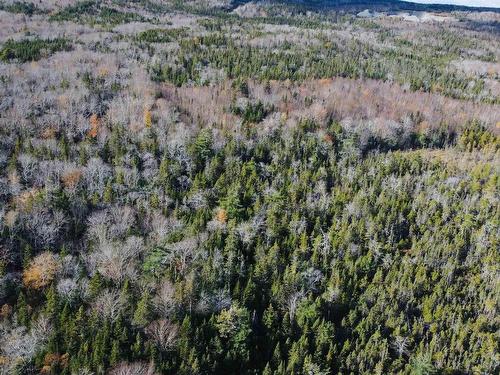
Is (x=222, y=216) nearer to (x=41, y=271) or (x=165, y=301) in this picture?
(x=165, y=301)

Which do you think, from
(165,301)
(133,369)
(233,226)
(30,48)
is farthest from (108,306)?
(30,48)

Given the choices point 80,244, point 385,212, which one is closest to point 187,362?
point 80,244

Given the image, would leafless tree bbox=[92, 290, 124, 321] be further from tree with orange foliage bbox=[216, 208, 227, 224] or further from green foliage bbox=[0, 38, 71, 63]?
green foliage bbox=[0, 38, 71, 63]

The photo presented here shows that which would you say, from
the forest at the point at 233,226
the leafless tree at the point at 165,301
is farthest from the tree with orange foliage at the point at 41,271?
the leafless tree at the point at 165,301

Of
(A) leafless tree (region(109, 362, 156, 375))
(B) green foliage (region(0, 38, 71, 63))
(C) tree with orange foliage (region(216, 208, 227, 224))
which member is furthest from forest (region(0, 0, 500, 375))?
(B) green foliage (region(0, 38, 71, 63))

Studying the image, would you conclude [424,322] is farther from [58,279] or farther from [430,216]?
[58,279]
